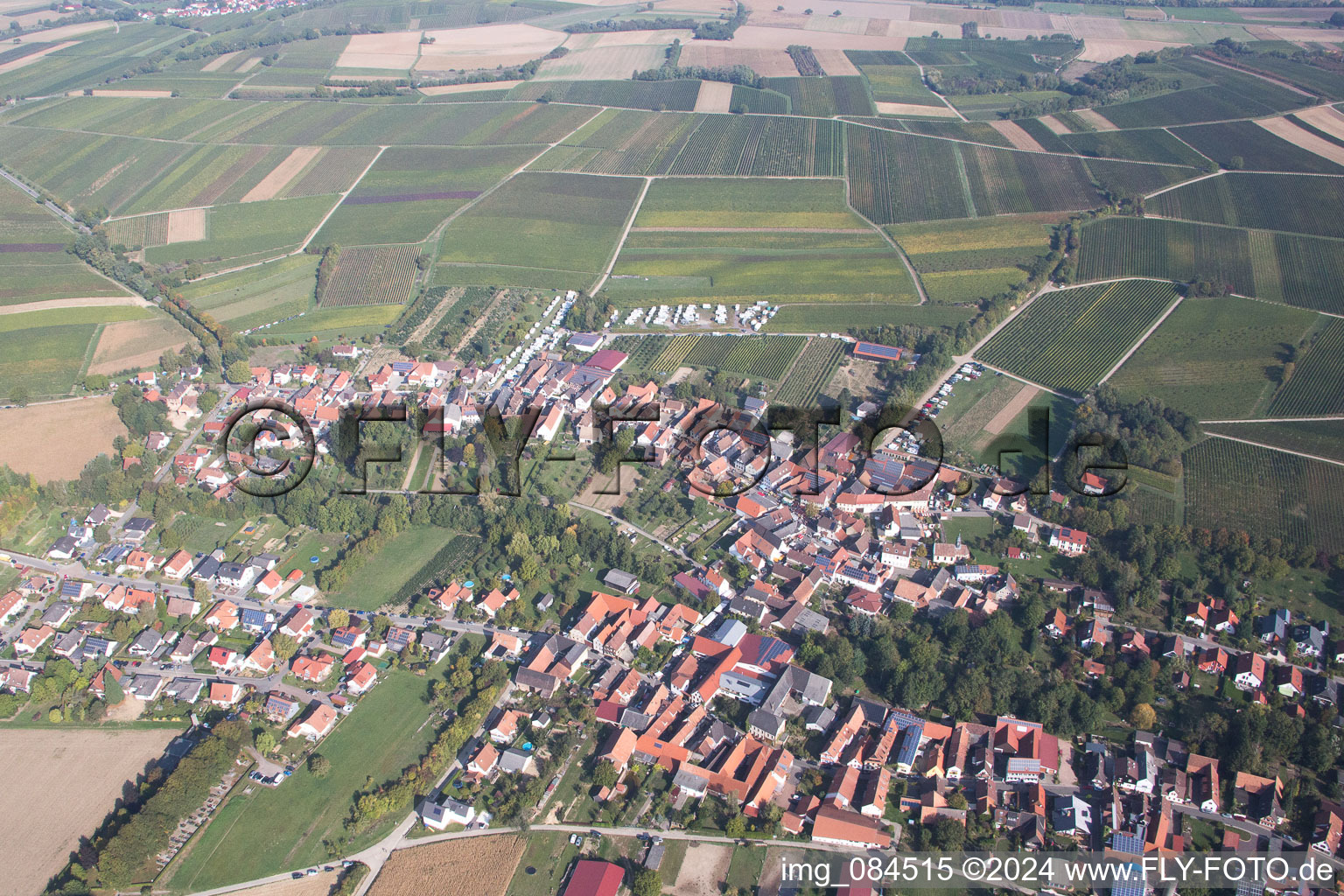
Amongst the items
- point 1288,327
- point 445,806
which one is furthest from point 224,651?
point 1288,327

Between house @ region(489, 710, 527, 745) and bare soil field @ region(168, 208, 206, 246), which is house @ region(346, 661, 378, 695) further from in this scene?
Answer: bare soil field @ region(168, 208, 206, 246)

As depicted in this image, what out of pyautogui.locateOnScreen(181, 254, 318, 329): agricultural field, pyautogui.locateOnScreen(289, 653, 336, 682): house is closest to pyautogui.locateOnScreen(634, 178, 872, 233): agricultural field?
pyautogui.locateOnScreen(181, 254, 318, 329): agricultural field

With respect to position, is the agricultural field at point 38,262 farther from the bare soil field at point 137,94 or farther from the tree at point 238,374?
the bare soil field at point 137,94

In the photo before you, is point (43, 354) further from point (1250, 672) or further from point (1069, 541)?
point (1250, 672)

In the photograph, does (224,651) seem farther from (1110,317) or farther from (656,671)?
(1110,317)

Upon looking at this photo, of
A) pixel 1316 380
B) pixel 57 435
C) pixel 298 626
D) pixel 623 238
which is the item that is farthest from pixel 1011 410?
pixel 57 435
